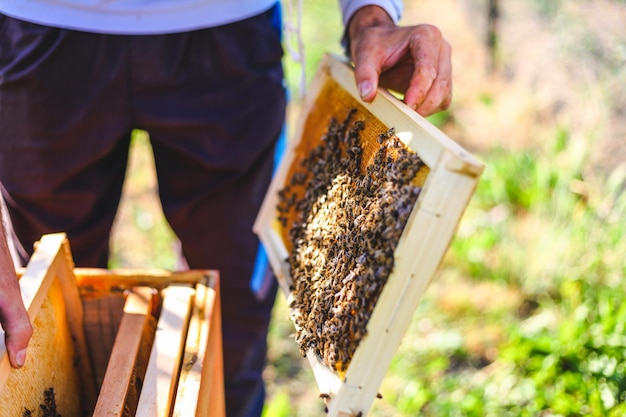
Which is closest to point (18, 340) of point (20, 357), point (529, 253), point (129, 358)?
point (20, 357)

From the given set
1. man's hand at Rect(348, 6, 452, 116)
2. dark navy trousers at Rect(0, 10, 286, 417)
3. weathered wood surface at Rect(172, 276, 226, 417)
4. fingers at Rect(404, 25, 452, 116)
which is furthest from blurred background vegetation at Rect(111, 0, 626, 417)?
weathered wood surface at Rect(172, 276, 226, 417)

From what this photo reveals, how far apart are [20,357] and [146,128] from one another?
3.09 feet

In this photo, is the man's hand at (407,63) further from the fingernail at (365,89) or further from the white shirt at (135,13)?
the white shirt at (135,13)

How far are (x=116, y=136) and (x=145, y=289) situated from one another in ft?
1.85

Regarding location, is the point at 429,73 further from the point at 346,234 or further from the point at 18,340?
the point at 18,340

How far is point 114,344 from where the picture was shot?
155 cm

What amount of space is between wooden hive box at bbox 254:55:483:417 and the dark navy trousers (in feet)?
1.13

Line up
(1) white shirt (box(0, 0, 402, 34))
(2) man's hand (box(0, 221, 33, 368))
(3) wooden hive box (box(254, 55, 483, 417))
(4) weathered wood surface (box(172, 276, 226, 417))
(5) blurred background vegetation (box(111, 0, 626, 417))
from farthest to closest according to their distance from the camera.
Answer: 1. (5) blurred background vegetation (box(111, 0, 626, 417))
2. (1) white shirt (box(0, 0, 402, 34))
3. (4) weathered wood surface (box(172, 276, 226, 417))
4. (2) man's hand (box(0, 221, 33, 368))
5. (3) wooden hive box (box(254, 55, 483, 417))

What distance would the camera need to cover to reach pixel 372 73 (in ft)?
5.08

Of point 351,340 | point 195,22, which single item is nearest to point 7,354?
point 351,340

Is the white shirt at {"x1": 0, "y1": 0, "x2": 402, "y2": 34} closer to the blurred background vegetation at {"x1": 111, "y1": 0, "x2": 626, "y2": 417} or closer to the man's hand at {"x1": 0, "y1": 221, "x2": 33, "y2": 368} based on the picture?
the blurred background vegetation at {"x1": 111, "y1": 0, "x2": 626, "y2": 417}

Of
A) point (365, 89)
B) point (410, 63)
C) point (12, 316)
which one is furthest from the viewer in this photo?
point (410, 63)

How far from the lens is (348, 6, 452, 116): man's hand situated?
1569 millimetres

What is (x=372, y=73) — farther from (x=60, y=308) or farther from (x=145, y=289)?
(x=60, y=308)
